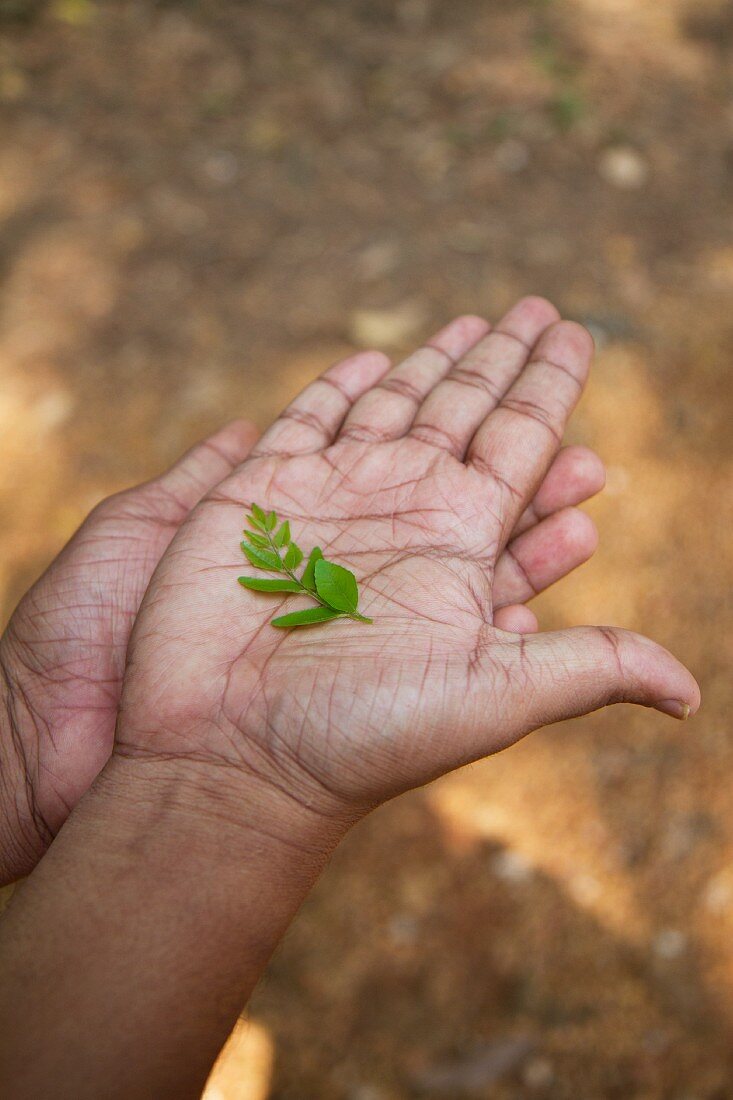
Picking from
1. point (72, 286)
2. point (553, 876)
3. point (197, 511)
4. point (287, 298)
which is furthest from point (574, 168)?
point (553, 876)

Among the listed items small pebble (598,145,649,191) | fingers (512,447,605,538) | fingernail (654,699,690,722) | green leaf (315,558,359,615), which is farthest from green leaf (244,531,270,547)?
small pebble (598,145,649,191)

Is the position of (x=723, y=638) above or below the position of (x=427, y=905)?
above

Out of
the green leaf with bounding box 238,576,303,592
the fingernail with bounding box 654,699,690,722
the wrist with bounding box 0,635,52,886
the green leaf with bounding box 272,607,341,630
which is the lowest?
the wrist with bounding box 0,635,52,886

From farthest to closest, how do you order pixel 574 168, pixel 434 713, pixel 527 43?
pixel 527 43, pixel 574 168, pixel 434 713

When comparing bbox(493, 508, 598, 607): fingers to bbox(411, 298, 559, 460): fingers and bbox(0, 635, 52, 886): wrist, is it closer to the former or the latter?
bbox(411, 298, 559, 460): fingers

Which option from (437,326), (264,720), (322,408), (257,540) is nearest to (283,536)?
(257,540)

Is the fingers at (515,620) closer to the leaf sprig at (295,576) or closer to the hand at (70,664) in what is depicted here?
the leaf sprig at (295,576)

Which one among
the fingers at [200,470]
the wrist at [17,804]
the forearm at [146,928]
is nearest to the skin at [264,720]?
the forearm at [146,928]

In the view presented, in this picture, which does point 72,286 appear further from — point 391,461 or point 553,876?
point 553,876
